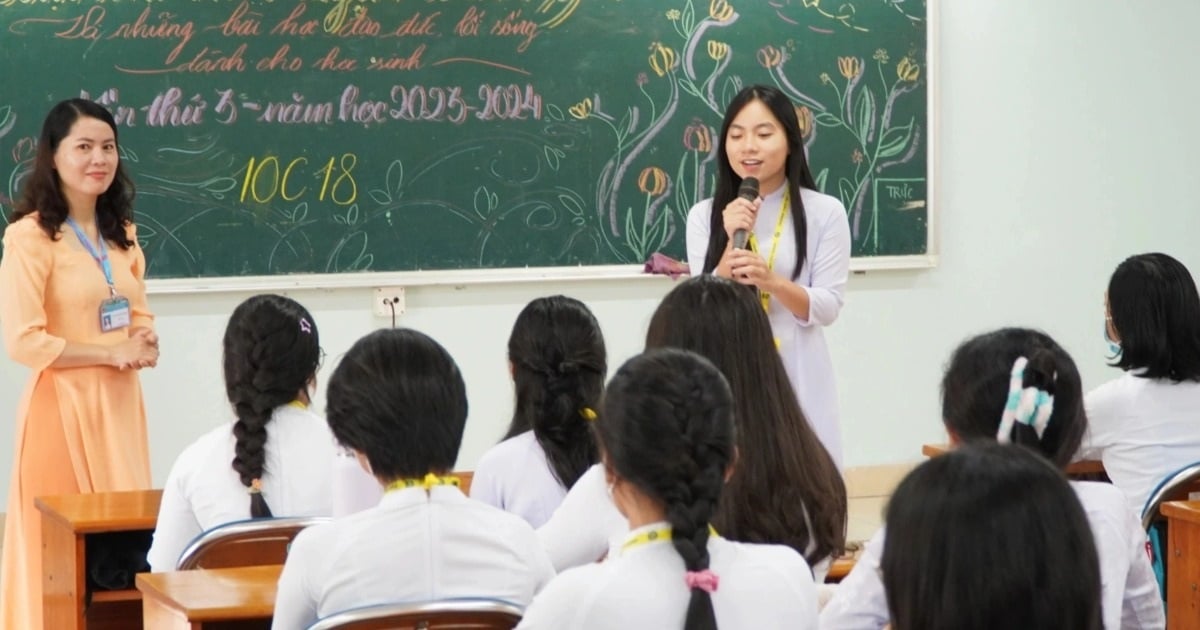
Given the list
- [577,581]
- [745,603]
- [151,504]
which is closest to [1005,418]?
[745,603]

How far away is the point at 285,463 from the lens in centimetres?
281

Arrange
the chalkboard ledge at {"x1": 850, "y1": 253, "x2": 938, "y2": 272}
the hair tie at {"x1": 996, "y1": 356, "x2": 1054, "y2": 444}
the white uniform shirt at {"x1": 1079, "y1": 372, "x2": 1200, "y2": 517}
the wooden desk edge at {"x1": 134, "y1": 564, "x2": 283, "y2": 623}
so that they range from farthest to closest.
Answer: the chalkboard ledge at {"x1": 850, "y1": 253, "x2": 938, "y2": 272}, the white uniform shirt at {"x1": 1079, "y1": 372, "x2": 1200, "y2": 517}, the wooden desk edge at {"x1": 134, "y1": 564, "x2": 283, "y2": 623}, the hair tie at {"x1": 996, "y1": 356, "x2": 1054, "y2": 444}

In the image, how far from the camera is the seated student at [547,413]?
2715 mm

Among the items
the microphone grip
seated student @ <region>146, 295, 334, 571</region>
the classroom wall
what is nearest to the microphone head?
the microphone grip

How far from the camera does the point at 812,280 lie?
377 cm

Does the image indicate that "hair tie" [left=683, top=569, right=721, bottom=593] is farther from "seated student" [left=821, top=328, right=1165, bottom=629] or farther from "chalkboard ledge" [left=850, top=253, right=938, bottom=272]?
"chalkboard ledge" [left=850, top=253, right=938, bottom=272]

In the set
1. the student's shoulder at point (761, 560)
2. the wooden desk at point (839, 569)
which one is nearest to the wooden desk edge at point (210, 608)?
the student's shoulder at point (761, 560)

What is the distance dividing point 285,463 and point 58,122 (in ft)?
5.58

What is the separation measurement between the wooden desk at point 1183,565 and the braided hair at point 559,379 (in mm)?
1159

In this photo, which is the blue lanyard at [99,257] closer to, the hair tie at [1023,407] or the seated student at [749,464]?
the seated student at [749,464]

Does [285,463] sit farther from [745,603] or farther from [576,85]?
[576,85]

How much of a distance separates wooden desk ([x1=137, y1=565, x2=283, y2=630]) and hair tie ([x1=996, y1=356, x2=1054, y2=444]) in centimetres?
109

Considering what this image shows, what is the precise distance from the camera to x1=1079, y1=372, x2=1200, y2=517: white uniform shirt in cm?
328

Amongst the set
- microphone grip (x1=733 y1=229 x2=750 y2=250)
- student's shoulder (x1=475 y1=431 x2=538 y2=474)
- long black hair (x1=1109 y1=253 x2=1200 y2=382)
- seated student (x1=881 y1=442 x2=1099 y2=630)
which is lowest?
student's shoulder (x1=475 y1=431 x2=538 y2=474)
